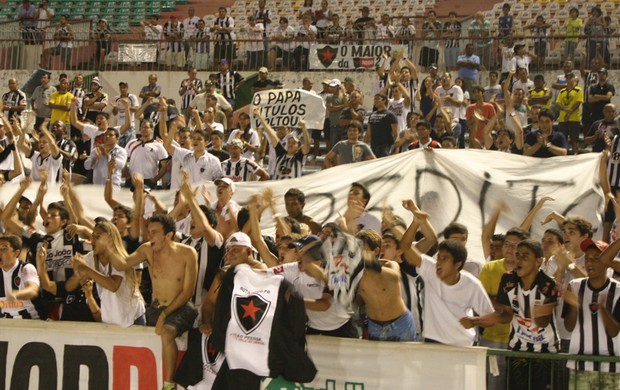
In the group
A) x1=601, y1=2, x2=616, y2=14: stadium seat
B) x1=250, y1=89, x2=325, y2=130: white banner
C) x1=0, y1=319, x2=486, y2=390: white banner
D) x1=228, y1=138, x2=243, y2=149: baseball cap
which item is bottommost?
x1=0, y1=319, x2=486, y2=390: white banner

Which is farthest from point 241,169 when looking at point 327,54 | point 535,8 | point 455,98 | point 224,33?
point 535,8

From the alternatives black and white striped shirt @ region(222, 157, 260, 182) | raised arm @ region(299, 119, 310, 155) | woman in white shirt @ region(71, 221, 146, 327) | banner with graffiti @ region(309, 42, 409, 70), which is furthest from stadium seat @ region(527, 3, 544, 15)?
woman in white shirt @ region(71, 221, 146, 327)

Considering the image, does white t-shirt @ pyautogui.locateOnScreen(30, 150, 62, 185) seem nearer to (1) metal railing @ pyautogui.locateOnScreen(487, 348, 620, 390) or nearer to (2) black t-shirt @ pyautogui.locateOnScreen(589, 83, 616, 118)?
(2) black t-shirt @ pyautogui.locateOnScreen(589, 83, 616, 118)

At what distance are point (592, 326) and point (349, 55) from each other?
47.2ft

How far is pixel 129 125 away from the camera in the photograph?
59.1ft

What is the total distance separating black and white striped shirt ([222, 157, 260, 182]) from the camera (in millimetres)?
14891

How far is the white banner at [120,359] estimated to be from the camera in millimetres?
8562

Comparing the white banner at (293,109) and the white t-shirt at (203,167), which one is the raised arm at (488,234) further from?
the white banner at (293,109)

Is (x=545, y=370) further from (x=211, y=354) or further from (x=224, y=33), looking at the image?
(x=224, y=33)

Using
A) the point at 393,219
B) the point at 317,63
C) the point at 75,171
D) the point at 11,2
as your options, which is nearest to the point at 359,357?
the point at 393,219

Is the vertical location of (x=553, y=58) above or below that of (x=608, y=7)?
below

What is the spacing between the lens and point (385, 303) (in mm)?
8773

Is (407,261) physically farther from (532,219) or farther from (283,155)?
(283,155)

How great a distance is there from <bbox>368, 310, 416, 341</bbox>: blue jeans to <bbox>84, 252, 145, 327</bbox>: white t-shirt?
1968mm
